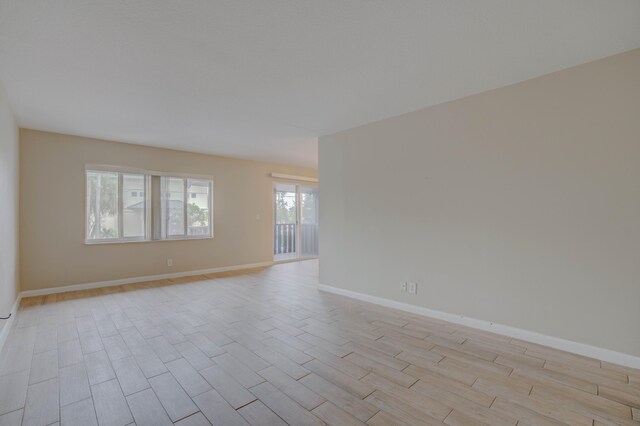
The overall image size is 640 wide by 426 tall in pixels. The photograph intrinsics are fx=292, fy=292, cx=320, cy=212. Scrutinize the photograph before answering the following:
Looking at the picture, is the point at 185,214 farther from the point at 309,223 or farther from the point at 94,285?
the point at 309,223

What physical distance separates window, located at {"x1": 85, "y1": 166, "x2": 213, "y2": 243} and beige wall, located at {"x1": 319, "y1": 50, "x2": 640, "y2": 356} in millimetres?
3678

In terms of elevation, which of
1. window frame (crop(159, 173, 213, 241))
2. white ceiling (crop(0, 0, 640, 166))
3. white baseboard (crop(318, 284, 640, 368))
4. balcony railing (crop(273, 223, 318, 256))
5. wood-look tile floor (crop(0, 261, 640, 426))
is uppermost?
white ceiling (crop(0, 0, 640, 166))

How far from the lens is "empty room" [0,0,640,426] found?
6.19 ft

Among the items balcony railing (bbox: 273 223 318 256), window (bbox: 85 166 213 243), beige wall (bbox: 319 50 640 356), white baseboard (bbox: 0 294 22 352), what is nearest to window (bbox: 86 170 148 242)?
window (bbox: 85 166 213 243)

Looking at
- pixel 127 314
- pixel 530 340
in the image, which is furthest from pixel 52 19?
pixel 530 340

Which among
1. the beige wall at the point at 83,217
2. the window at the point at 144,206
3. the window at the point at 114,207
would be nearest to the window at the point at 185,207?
the window at the point at 144,206

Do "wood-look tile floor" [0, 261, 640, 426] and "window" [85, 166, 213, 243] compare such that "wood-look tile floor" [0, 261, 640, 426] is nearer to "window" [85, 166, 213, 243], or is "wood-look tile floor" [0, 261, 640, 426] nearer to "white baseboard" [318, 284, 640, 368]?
"white baseboard" [318, 284, 640, 368]

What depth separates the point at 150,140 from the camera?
16.2 ft

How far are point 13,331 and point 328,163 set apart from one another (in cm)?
418

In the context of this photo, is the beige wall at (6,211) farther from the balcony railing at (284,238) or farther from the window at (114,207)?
the balcony railing at (284,238)

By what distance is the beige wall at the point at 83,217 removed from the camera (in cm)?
427

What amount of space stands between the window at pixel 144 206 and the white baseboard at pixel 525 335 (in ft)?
12.9

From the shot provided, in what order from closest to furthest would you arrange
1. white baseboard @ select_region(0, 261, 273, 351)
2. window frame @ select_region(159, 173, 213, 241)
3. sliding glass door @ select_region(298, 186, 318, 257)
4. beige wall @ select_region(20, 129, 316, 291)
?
white baseboard @ select_region(0, 261, 273, 351) < beige wall @ select_region(20, 129, 316, 291) < window frame @ select_region(159, 173, 213, 241) < sliding glass door @ select_region(298, 186, 318, 257)

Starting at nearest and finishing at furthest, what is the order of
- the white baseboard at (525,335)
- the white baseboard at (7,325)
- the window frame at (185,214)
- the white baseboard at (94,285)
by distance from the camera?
the white baseboard at (525,335) → the white baseboard at (7,325) → the white baseboard at (94,285) → the window frame at (185,214)
